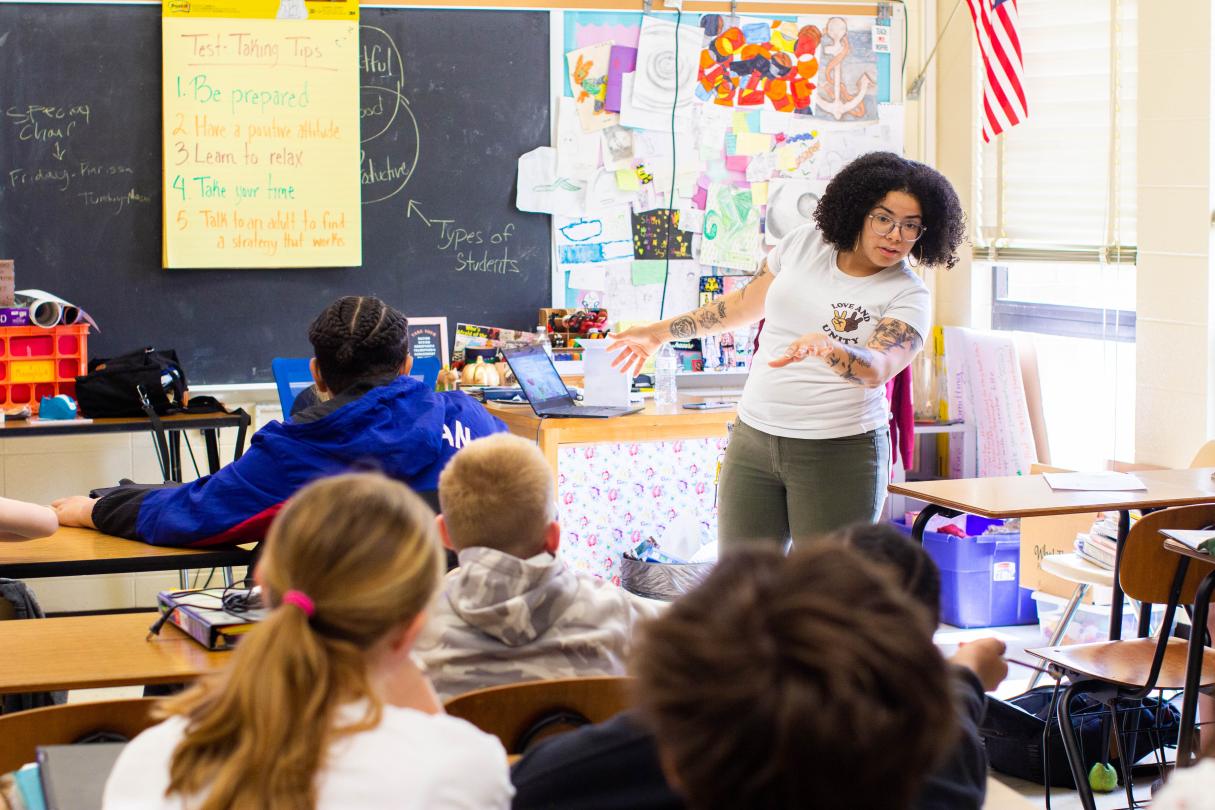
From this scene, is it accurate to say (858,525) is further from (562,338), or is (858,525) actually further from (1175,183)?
(562,338)

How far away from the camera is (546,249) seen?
513 cm

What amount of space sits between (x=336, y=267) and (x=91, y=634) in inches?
112

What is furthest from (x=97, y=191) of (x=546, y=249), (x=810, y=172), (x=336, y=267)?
(x=810, y=172)

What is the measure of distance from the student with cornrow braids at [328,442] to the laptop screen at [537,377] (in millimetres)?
1344

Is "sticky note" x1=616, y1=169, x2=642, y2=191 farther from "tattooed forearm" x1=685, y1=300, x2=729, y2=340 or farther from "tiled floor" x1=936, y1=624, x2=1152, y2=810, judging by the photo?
"tiled floor" x1=936, y1=624, x2=1152, y2=810

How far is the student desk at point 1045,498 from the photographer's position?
314 centimetres

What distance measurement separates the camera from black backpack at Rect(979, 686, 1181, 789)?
11.0ft

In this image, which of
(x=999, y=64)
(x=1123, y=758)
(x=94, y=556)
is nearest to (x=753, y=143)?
(x=999, y=64)

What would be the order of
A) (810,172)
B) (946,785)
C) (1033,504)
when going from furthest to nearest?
1. (810,172)
2. (1033,504)
3. (946,785)

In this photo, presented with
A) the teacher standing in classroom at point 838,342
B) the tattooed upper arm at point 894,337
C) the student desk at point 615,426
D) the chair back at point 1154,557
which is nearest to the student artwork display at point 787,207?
the student desk at point 615,426

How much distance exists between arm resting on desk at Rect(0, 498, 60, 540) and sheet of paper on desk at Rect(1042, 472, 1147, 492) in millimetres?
2391

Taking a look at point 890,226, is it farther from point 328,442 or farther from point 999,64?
point 999,64

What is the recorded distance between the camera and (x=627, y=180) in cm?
517

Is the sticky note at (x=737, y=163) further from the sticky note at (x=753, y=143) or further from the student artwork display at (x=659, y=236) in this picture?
the student artwork display at (x=659, y=236)
